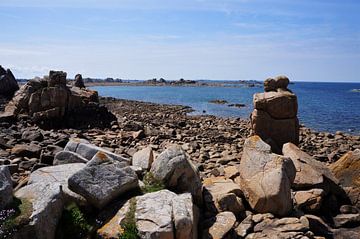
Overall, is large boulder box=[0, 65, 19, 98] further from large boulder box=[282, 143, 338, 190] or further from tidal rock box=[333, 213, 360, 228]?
tidal rock box=[333, 213, 360, 228]

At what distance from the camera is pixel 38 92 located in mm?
31078

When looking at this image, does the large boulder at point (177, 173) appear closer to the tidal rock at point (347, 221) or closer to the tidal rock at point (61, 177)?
the tidal rock at point (61, 177)

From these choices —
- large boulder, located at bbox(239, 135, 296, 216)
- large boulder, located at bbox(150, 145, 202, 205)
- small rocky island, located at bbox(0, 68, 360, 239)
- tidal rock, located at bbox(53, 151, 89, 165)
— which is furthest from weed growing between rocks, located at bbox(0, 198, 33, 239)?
large boulder, located at bbox(239, 135, 296, 216)

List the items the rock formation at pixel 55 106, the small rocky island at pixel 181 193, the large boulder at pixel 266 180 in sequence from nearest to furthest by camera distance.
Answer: the small rocky island at pixel 181 193, the large boulder at pixel 266 180, the rock formation at pixel 55 106

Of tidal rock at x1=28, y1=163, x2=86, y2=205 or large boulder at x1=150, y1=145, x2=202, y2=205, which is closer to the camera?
tidal rock at x1=28, y1=163, x2=86, y2=205

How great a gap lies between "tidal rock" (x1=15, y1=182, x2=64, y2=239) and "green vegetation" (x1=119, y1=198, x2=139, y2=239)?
63.2 inches

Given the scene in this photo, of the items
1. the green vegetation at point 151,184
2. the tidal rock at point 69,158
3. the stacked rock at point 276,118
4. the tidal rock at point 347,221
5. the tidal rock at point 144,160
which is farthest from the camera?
the stacked rock at point 276,118

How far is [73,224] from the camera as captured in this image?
9555 mm

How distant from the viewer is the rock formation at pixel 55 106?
1196 inches

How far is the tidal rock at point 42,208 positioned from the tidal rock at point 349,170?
1045 cm

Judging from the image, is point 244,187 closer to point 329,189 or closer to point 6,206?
point 329,189

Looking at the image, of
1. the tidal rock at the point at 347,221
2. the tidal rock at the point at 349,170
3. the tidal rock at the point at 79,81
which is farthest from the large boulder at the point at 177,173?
the tidal rock at the point at 79,81

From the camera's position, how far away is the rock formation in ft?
99.7

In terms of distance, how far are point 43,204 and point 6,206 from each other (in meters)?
0.83
